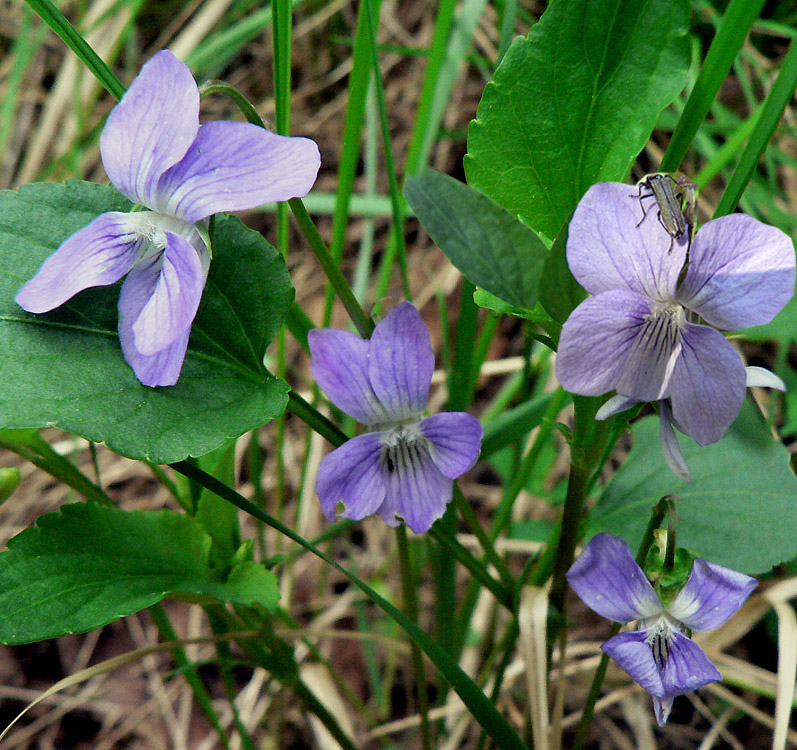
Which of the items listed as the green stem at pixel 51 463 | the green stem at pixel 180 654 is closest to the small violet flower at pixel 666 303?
the green stem at pixel 51 463

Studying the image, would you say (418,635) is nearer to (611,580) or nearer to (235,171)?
(611,580)

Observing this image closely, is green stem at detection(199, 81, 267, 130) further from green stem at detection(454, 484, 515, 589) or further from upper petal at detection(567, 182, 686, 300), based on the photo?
green stem at detection(454, 484, 515, 589)

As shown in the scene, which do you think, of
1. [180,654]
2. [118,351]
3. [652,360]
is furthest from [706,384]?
[180,654]

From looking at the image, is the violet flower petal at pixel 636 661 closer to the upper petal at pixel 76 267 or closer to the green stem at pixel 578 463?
the green stem at pixel 578 463

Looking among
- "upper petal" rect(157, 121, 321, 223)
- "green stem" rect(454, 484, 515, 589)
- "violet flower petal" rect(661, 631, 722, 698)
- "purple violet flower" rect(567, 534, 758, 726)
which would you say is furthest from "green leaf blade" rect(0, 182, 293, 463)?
"violet flower petal" rect(661, 631, 722, 698)

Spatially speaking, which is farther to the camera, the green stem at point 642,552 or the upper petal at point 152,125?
the green stem at point 642,552

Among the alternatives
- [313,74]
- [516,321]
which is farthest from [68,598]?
[313,74]
